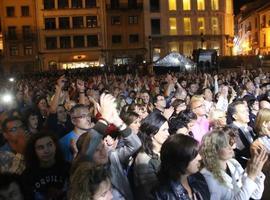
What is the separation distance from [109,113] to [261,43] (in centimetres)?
6734

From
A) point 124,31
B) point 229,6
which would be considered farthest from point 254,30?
point 124,31

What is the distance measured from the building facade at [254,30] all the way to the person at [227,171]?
61194mm

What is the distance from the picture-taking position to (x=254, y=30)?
236 feet

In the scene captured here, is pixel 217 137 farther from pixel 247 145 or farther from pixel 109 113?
pixel 247 145

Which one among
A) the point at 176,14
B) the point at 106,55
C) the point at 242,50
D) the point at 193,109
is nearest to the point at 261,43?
the point at 242,50

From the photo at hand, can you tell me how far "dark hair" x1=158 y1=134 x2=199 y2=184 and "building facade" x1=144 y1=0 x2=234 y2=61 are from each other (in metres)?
58.5

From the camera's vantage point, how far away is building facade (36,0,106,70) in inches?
2393

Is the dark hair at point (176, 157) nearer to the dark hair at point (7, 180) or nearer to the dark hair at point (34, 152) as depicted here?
the dark hair at point (7, 180)

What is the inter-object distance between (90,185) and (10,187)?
0.58m

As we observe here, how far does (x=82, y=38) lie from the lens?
61625mm

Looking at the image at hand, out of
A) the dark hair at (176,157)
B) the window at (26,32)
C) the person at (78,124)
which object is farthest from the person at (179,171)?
the window at (26,32)

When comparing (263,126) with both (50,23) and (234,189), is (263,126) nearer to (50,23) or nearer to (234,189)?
(234,189)

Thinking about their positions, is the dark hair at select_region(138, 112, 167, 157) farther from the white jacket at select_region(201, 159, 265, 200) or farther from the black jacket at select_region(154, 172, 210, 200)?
the black jacket at select_region(154, 172, 210, 200)

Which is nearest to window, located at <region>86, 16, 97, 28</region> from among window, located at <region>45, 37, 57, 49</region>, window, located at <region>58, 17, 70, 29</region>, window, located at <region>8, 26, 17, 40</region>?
window, located at <region>58, 17, 70, 29</region>
